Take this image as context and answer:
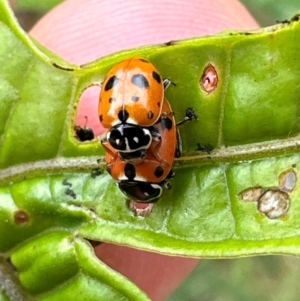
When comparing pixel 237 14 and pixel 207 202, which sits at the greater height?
pixel 237 14

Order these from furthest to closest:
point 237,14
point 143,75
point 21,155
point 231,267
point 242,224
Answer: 1. point 231,267
2. point 237,14
3. point 21,155
4. point 143,75
5. point 242,224

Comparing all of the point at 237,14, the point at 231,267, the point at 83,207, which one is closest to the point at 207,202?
the point at 83,207

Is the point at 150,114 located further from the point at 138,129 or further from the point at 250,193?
the point at 250,193

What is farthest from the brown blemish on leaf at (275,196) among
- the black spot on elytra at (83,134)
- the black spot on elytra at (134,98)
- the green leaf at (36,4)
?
the green leaf at (36,4)

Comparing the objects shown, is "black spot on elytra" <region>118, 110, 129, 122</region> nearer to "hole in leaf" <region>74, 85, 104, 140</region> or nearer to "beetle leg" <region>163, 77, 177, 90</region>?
"beetle leg" <region>163, 77, 177, 90</region>

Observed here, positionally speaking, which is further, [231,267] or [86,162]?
[231,267]

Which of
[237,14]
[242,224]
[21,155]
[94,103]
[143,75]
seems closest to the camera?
[242,224]

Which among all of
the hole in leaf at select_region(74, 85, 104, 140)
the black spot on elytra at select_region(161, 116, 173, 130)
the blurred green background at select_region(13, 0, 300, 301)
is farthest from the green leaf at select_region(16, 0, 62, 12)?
the black spot on elytra at select_region(161, 116, 173, 130)

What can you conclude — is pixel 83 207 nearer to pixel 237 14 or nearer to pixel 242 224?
pixel 242 224

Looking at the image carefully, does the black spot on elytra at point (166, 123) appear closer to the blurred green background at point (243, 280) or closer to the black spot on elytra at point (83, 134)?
the black spot on elytra at point (83, 134)
